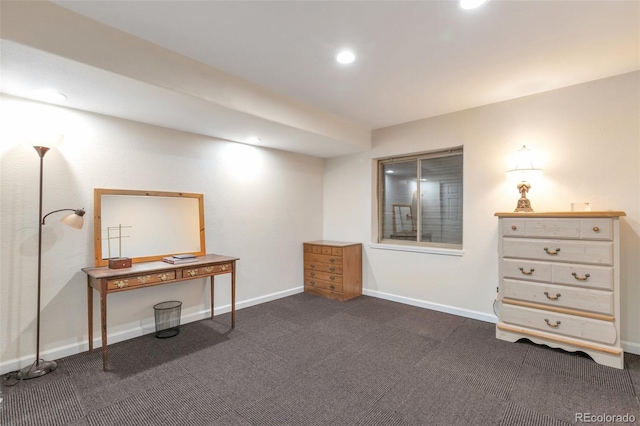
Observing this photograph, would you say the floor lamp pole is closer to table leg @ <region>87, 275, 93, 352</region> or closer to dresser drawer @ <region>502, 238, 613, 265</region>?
table leg @ <region>87, 275, 93, 352</region>

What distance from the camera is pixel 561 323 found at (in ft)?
8.84

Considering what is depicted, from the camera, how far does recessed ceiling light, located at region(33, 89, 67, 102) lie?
2375 mm

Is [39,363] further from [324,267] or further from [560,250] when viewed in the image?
[560,250]

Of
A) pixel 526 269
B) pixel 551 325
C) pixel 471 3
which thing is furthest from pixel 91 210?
pixel 551 325

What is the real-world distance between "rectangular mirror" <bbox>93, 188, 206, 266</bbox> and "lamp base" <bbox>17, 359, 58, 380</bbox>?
0.86 m

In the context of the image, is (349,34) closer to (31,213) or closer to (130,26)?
(130,26)

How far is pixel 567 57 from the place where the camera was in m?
2.49

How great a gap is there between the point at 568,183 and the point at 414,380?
2.52m

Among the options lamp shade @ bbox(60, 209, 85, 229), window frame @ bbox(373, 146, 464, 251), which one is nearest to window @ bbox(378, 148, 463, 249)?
window frame @ bbox(373, 146, 464, 251)

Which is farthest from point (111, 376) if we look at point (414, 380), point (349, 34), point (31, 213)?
point (349, 34)

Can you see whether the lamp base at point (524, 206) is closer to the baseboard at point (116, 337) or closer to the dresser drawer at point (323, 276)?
the dresser drawer at point (323, 276)

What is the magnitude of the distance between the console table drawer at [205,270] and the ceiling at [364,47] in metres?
1.54

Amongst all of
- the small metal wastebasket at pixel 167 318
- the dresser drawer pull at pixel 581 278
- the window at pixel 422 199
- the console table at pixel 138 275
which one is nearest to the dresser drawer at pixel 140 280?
the console table at pixel 138 275

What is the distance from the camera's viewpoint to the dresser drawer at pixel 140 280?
252cm
